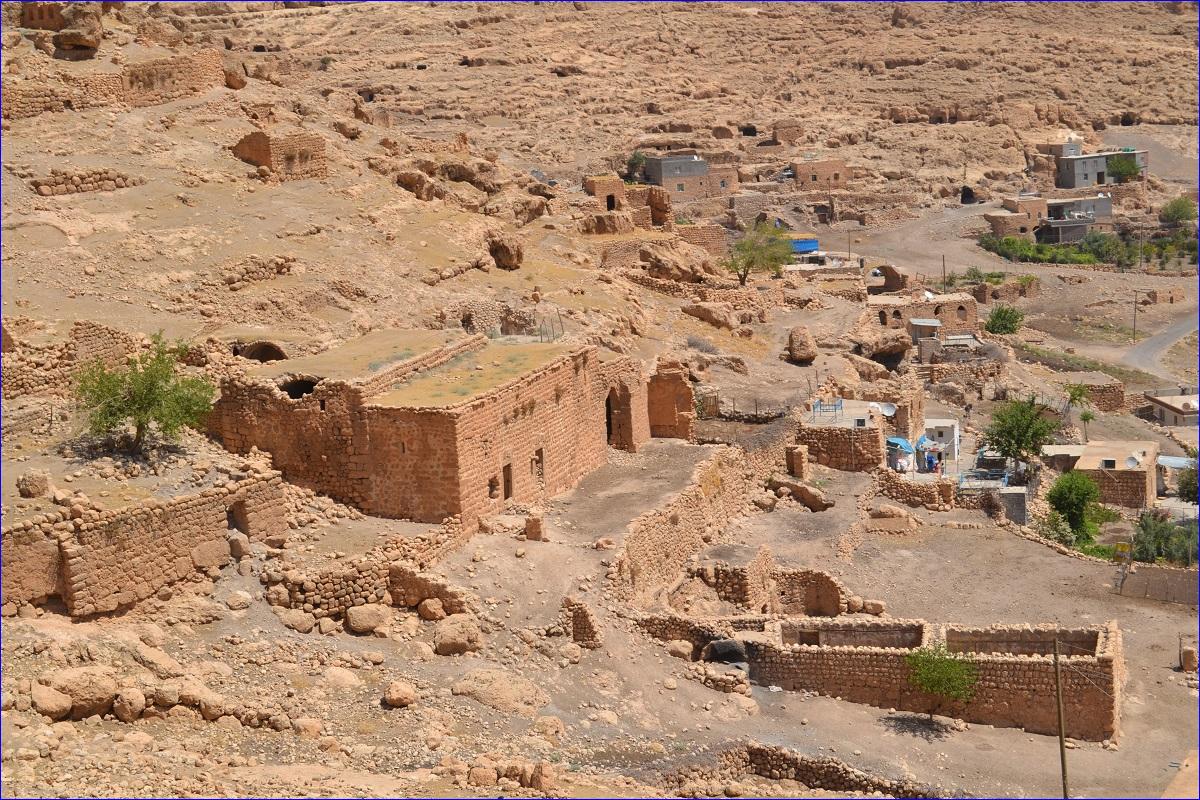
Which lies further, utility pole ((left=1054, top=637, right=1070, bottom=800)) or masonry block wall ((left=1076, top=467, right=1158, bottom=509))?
masonry block wall ((left=1076, top=467, right=1158, bottom=509))

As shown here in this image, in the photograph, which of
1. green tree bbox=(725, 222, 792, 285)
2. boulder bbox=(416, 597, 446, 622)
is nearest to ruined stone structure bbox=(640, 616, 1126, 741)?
boulder bbox=(416, 597, 446, 622)

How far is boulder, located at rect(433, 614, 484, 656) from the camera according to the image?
55.1 ft

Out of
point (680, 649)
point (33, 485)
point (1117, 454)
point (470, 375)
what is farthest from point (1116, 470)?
point (33, 485)

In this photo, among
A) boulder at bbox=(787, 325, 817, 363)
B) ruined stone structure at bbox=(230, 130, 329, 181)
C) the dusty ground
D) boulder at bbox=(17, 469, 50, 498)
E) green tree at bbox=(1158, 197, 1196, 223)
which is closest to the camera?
the dusty ground

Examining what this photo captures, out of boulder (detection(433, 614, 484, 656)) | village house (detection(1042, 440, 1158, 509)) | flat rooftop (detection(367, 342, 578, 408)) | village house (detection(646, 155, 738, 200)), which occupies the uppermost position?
flat rooftop (detection(367, 342, 578, 408))

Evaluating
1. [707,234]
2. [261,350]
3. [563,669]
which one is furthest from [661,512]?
[707,234]

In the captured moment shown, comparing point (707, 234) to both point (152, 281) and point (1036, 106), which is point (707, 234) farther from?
point (1036, 106)

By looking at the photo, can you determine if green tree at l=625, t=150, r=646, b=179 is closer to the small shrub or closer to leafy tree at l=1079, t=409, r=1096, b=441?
leafy tree at l=1079, t=409, r=1096, b=441

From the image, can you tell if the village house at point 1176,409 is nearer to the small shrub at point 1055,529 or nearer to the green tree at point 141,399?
the small shrub at point 1055,529

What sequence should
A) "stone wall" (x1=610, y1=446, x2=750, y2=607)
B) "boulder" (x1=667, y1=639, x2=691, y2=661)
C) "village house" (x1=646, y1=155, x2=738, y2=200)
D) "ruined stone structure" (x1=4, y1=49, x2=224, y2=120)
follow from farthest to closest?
"village house" (x1=646, y1=155, x2=738, y2=200) → "ruined stone structure" (x1=4, y1=49, x2=224, y2=120) → "stone wall" (x1=610, y1=446, x2=750, y2=607) → "boulder" (x1=667, y1=639, x2=691, y2=661)

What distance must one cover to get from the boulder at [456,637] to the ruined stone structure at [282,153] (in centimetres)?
1343

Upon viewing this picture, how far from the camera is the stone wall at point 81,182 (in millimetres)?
24641

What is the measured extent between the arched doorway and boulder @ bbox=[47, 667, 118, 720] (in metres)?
11.2

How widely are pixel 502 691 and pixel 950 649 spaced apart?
17.8 feet
